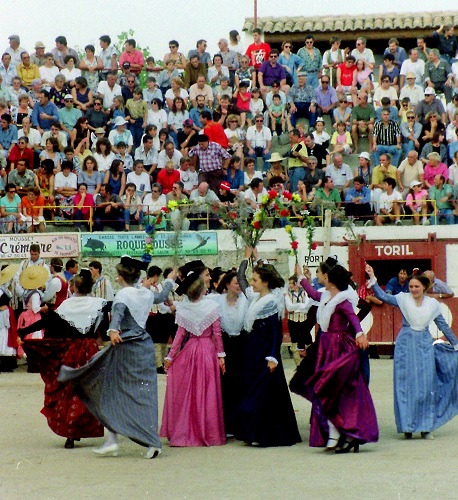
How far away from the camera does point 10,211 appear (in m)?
21.6

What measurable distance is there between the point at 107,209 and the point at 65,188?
2.80 feet

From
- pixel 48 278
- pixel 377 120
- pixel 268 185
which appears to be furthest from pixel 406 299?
pixel 377 120

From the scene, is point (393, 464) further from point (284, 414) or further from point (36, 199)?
point (36, 199)

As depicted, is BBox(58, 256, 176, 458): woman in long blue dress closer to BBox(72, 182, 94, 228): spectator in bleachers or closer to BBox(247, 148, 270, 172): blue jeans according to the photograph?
BBox(72, 182, 94, 228): spectator in bleachers

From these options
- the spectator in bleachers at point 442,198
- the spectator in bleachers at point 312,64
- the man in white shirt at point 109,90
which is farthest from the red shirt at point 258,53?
the spectator in bleachers at point 442,198

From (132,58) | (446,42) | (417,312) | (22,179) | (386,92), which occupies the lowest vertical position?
(417,312)

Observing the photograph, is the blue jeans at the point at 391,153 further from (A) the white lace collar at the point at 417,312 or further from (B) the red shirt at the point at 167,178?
(A) the white lace collar at the point at 417,312

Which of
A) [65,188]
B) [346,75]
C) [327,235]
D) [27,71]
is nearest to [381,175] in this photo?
[327,235]

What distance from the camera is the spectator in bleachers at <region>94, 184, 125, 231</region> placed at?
22.0 metres

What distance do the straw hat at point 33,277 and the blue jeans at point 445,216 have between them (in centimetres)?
699

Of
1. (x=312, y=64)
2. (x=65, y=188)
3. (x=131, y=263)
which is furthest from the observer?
(x=312, y=64)

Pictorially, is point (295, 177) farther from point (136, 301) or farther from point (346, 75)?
point (136, 301)

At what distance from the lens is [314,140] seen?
23891 mm

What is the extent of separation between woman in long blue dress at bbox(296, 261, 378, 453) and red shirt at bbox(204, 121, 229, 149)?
12228 mm
